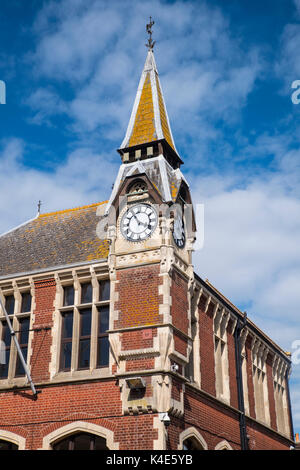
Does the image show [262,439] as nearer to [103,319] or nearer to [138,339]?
[103,319]

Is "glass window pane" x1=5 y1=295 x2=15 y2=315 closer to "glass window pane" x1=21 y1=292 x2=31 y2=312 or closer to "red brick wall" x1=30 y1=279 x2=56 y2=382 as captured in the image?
"glass window pane" x1=21 y1=292 x2=31 y2=312

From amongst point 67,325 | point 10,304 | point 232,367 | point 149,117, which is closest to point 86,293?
point 67,325

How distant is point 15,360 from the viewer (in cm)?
2117

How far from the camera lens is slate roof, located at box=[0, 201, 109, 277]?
22.6m

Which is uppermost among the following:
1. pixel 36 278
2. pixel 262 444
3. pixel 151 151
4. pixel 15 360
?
pixel 151 151

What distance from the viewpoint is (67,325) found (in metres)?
21.1

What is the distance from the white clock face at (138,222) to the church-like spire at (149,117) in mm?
3181

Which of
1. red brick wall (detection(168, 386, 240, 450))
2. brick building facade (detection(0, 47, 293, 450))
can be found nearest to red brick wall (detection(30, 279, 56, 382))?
brick building facade (detection(0, 47, 293, 450))

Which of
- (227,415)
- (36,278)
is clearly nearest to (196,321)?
(227,415)

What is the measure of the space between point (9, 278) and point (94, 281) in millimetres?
3821
